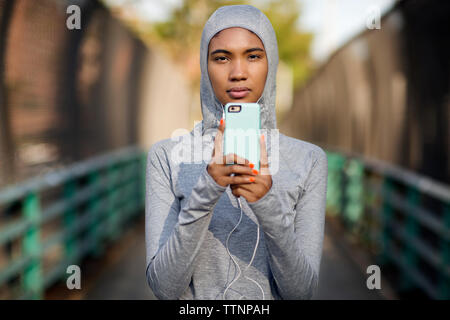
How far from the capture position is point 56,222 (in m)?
5.49

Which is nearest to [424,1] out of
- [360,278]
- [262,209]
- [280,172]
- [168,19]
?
[360,278]

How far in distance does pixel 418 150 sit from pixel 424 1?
1396 millimetres

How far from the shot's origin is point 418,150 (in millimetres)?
5109

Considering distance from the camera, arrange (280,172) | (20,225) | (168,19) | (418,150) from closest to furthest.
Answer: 1. (280,172)
2. (20,225)
3. (418,150)
4. (168,19)

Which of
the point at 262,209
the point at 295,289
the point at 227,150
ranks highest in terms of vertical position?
the point at 227,150

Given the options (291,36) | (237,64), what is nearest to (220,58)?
(237,64)

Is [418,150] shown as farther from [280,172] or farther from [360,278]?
[280,172]

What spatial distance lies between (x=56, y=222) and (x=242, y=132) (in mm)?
4467

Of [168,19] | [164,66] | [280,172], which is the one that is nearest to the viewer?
[280,172]

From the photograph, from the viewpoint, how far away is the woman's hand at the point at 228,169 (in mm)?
1424

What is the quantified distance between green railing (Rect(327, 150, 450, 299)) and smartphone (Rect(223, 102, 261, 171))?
319cm

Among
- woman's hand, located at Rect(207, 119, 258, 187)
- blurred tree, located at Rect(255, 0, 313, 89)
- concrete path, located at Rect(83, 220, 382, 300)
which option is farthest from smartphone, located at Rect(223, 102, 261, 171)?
blurred tree, located at Rect(255, 0, 313, 89)

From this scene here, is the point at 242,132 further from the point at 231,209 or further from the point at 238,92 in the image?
the point at 231,209

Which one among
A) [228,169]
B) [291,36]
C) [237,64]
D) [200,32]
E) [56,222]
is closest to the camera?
[228,169]
